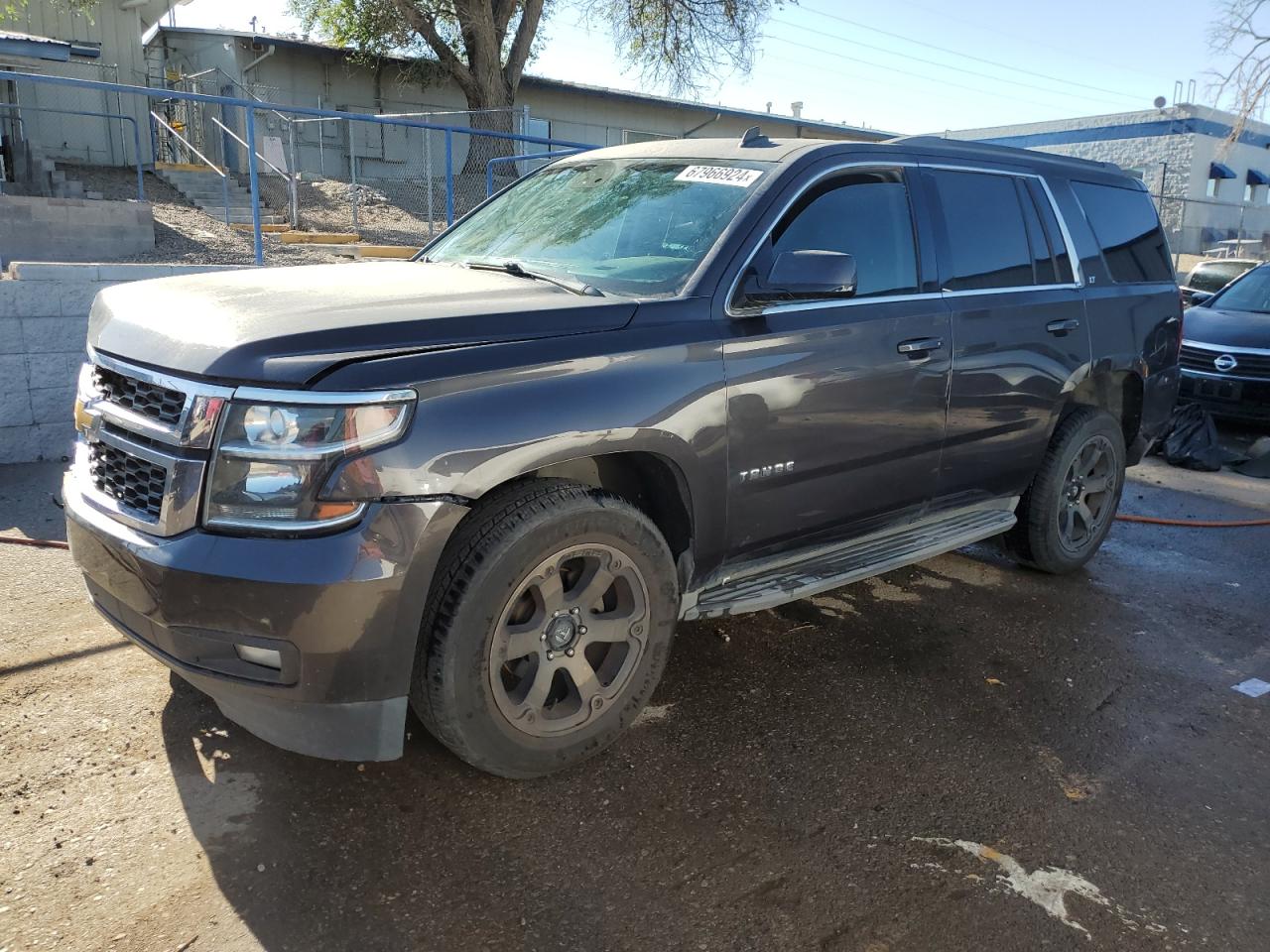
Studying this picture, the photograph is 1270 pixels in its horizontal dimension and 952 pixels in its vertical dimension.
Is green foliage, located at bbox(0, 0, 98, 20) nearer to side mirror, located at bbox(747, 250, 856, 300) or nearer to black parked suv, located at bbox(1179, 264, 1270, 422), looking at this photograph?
black parked suv, located at bbox(1179, 264, 1270, 422)

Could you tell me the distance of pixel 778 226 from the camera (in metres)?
3.49

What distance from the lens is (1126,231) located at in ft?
17.1

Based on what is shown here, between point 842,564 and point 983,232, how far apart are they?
168 cm

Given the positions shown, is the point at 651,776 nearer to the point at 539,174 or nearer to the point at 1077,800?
the point at 1077,800

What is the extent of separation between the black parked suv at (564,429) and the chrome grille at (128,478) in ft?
0.04

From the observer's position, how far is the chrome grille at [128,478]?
8.61ft

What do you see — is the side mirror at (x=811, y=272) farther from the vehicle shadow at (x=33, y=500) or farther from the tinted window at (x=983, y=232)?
the vehicle shadow at (x=33, y=500)

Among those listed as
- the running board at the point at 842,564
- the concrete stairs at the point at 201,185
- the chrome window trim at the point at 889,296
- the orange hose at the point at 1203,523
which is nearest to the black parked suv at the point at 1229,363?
the orange hose at the point at 1203,523

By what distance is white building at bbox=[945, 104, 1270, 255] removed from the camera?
35812 mm

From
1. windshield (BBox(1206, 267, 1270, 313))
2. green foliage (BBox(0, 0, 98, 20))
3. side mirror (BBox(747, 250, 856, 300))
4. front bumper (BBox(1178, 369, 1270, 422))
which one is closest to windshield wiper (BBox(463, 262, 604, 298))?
side mirror (BBox(747, 250, 856, 300))

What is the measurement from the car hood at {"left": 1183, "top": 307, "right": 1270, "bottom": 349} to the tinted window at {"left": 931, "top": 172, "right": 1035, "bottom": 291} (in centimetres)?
568

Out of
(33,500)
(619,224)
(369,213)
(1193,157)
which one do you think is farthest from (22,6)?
(1193,157)

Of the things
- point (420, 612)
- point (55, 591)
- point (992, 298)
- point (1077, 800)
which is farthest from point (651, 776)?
point (55, 591)

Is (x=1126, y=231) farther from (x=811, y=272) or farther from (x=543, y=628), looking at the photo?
(x=543, y=628)
